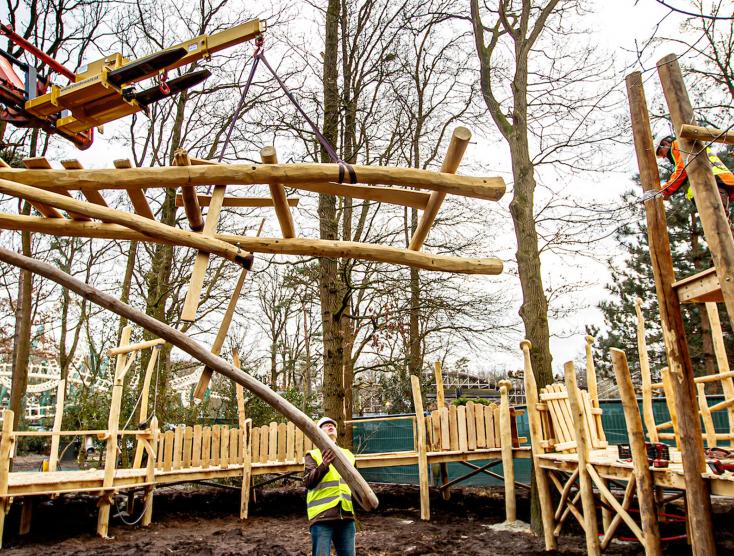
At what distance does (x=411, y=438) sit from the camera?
1360 cm

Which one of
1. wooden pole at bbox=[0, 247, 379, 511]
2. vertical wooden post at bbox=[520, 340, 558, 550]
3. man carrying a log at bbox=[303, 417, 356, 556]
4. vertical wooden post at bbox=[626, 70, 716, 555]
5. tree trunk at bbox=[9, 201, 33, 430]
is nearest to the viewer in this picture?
wooden pole at bbox=[0, 247, 379, 511]

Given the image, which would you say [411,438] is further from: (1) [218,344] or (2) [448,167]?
(2) [448,167]

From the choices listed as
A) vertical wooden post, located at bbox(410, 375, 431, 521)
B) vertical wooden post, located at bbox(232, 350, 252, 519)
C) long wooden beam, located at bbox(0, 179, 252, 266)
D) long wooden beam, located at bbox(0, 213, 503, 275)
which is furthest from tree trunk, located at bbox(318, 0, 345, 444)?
long wooden beam, located at bbox(0, 179, 252, 266)

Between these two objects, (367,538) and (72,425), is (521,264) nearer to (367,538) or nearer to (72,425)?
(367,538)

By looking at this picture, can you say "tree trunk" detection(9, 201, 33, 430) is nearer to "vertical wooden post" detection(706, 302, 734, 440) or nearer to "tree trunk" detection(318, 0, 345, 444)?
"tree trunk" detection(318, 0, 345, 444)

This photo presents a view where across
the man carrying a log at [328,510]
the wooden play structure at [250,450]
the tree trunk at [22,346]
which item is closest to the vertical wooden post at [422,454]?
the wooden play structure at [250,450]

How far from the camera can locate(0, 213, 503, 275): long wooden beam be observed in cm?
413

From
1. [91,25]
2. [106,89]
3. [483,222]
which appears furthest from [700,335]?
[91,25]

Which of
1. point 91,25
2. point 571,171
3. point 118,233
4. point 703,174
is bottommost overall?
point 118,233

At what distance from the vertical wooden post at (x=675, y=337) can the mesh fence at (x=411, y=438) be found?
6.05 m

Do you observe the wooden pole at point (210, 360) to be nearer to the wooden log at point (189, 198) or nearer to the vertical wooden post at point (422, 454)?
the wooden log at point (189, 198)

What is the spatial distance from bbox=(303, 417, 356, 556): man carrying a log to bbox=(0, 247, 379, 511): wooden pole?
219 cm

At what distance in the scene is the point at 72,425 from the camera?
14359 mm

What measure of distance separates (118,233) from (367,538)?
21.4ft
